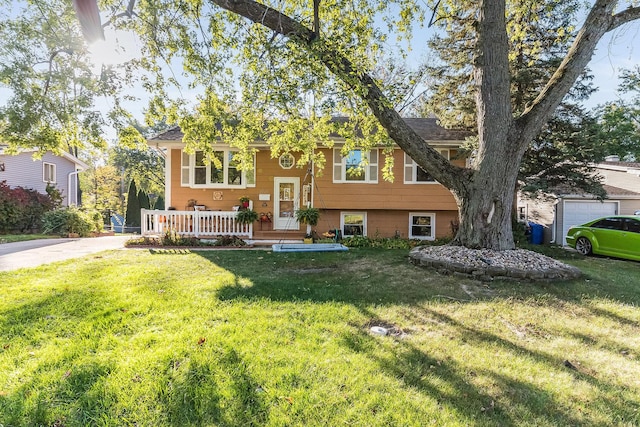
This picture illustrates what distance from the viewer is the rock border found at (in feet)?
18.8

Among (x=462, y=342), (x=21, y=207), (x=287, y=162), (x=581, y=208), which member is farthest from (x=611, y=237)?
(x=21, y=207)

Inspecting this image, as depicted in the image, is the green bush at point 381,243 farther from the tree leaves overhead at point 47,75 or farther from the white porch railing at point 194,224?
the tree leaves overhead at point 47,75

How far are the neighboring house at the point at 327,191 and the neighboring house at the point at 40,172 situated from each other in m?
8.06

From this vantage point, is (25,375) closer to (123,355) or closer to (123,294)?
(123,355)

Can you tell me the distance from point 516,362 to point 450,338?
0.64m

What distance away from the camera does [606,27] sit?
6633 mm

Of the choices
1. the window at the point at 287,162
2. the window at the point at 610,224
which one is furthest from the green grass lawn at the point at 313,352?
the window at the point at 287,162

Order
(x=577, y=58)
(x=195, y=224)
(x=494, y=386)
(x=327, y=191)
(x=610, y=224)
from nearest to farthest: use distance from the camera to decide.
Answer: (x=494, y=386) < (x=577, y=58) < (x=610, y=224) < (x=195, y=224) < (x=327, y=191)

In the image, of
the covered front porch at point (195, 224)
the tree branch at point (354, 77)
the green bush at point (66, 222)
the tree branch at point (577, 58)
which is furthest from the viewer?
the green bush at point (66, 222)

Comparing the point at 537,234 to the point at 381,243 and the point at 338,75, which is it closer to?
the point at 381,243

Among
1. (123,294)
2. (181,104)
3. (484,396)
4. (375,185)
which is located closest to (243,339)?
(484,396)

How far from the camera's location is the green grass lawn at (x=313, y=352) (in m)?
2.19

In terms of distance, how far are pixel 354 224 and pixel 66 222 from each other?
489 inches

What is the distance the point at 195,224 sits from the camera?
10.6 m
